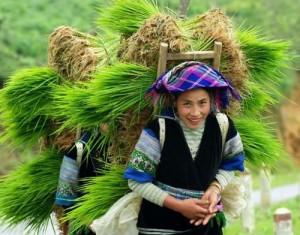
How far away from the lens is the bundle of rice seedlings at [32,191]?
5.15 m

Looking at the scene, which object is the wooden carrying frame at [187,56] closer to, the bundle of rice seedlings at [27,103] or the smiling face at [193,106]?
the smiling face at [193,106]

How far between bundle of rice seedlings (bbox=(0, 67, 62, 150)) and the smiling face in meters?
1.21

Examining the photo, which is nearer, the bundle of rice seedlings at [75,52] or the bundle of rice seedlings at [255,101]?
the bundle of rice seedlings at [255,101]

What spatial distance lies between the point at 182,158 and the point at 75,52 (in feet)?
4.39

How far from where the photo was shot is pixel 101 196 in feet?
14.3

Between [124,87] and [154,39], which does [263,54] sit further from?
[124,87]

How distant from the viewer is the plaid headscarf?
13.1 feet

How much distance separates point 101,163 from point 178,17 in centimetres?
86

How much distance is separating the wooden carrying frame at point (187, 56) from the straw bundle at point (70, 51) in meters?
Result: 0.86

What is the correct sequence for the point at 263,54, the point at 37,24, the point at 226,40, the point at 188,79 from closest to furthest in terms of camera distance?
the point at 188,79 < the point at 226,40 < the point at 263,54 < the point at 37,24

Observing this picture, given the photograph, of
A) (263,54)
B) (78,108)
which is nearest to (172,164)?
(78,108)

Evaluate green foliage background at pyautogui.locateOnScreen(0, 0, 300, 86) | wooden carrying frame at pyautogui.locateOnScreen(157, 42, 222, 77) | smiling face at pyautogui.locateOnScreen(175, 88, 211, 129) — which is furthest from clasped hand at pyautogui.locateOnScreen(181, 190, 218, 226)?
green foliage background at pyautogui.locateOnScreen(0, 0, 300, 86)

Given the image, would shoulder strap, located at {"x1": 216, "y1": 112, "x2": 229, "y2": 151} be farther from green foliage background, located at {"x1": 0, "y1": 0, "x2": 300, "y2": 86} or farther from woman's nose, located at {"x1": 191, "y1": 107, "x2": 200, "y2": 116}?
green foliage background, located at {"x1": 0, "y1": 0, "x2": 300, "y2": 86}

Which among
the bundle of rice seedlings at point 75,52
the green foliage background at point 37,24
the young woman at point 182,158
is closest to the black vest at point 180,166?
the young woman at point 182,158
